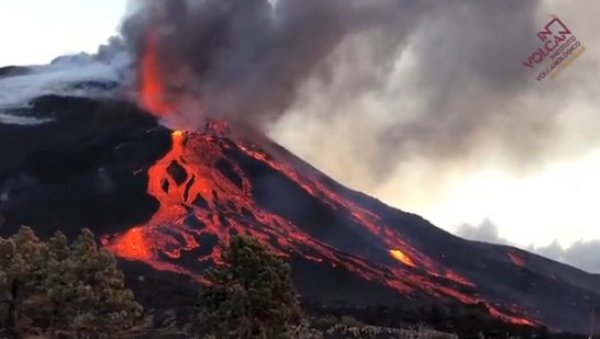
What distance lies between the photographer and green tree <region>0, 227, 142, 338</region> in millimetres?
31625

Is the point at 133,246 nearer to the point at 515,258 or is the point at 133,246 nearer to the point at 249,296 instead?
the point at 249,296

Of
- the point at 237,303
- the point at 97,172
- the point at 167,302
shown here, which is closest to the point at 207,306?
the point at 237,303

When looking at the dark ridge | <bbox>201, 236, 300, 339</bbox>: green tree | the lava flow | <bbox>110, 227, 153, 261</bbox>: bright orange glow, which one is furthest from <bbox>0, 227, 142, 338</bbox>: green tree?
the dark ridge

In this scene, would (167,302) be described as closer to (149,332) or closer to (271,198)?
(149,332)

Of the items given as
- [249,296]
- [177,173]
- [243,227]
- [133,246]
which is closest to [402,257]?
[243,227]

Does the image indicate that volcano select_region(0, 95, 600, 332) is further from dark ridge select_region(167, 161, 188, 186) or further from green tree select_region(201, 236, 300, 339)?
green tree select_region(201, 236, 300, 339)

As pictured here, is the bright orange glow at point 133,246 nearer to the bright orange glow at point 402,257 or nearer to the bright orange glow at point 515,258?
the bright orange glow at point 402,257

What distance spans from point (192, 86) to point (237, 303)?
87308 mm

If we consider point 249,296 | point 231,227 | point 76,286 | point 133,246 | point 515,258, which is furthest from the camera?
point 515,258

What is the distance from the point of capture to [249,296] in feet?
92.3

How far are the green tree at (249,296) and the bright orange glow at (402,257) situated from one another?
51.5m

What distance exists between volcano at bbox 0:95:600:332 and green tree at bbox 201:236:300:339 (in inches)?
1287

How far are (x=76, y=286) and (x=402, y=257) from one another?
5345cm

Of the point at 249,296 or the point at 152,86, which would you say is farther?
the point at 152,86
